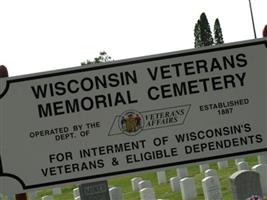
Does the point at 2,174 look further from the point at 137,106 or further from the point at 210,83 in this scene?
the point at 210,83

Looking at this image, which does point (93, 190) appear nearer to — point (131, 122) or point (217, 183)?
point (131, 122)

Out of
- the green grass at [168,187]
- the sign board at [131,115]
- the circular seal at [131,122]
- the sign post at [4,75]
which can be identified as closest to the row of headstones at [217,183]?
the green grass at [168,187]

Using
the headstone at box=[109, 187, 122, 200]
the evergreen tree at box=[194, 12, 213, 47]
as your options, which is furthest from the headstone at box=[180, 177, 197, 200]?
the evergreen tree at box=[194, 12, 213, 47]

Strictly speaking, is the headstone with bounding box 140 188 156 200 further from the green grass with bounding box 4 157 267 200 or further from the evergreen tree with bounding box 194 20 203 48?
the evergreen tree with bounding box 194 20 203 48

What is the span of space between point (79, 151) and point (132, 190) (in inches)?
485

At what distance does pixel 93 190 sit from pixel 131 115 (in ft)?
2.19

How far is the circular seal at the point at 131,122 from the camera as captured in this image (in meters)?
4.35

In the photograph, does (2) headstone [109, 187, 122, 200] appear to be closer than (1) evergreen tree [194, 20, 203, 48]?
Yes

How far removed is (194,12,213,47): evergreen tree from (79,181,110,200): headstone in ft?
268

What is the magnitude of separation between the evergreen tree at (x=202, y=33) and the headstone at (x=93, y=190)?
81.8 m

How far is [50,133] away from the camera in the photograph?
4.31m

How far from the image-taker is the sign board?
430 centimetres

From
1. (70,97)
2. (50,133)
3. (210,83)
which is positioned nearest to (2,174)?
(50,133)

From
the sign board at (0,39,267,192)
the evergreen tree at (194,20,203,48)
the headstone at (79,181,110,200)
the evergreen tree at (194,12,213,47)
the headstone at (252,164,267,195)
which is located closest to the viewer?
the sign board at (0,39,267,192)
